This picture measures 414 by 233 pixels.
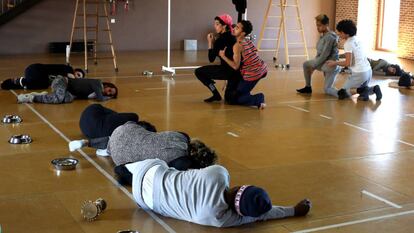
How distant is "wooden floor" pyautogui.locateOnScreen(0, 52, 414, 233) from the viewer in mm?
3879

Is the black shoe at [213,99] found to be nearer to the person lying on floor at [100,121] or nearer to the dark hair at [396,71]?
the person lying on floor at [100,121]

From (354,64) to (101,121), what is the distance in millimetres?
4432

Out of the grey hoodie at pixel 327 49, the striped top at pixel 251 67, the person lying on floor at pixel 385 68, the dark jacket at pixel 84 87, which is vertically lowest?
the dark jacket at pixel 84 87

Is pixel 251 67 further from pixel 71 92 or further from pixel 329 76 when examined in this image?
pixel 71 92

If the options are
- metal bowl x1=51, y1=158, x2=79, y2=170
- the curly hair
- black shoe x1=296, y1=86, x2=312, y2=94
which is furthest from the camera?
black shoe x1=296, y1=86, x2=312, y2=94

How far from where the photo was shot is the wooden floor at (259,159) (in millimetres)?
3879

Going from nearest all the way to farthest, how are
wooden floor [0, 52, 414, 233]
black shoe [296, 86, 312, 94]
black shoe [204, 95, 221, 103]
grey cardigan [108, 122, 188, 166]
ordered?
wooden floor [0, 52, 414, 233]
grey cardigan [108, 122, 188, 166]
black shoe [204, 95, 221, 103]
black shoe [296, 86, 312, 94]

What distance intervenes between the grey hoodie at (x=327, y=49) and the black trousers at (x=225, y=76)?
174 cm

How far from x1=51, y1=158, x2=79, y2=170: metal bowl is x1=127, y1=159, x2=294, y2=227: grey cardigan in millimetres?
1186

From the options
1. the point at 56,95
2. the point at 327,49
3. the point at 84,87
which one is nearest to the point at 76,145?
the point at 56,95

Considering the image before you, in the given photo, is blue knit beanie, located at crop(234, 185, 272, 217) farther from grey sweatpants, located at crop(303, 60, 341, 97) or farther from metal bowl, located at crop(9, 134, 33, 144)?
grey sweatpants, located at crop(303, 60, 341, 97)

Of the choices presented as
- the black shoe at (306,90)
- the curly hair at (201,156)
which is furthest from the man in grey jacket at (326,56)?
the curly hair at (201,156)

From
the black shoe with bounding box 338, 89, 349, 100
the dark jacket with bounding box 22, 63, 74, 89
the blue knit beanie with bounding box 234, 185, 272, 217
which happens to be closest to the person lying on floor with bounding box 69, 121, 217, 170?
the blue knit beanie with bounding box 234, 185, 272, 217

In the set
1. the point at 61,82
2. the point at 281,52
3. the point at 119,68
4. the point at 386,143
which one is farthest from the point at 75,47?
the point at 386,143
